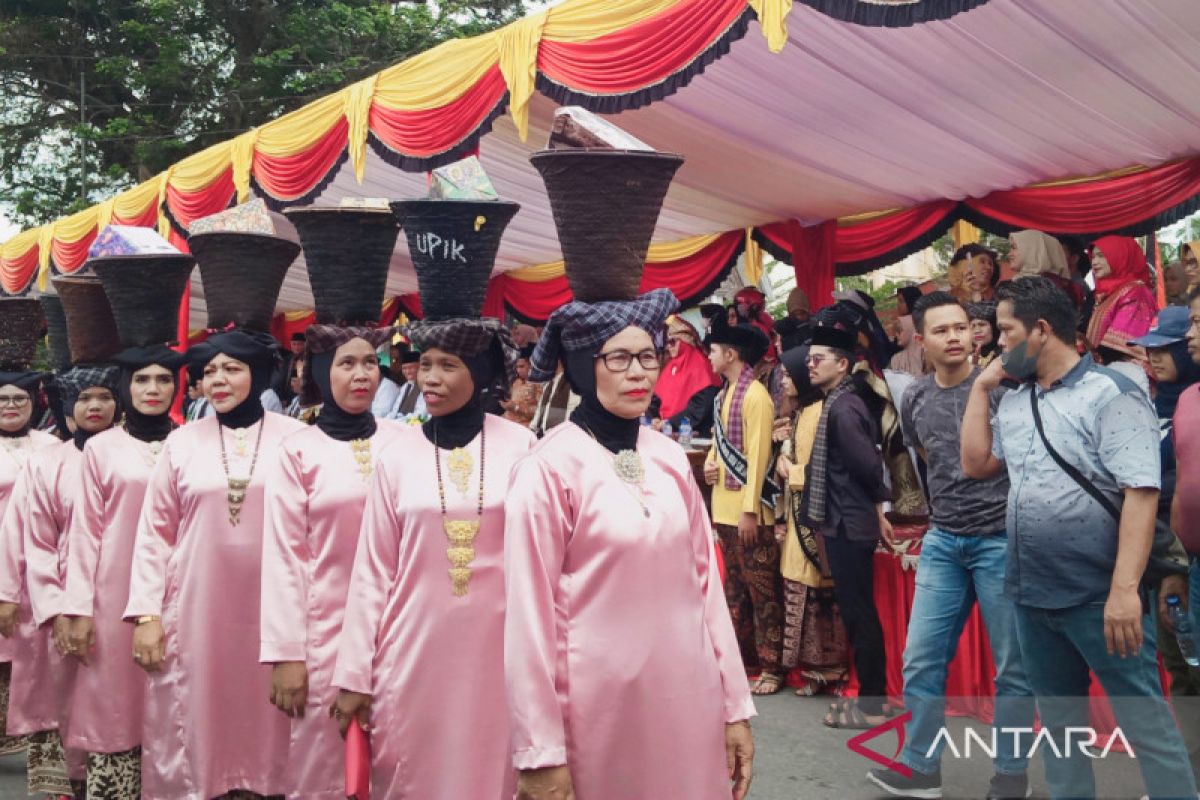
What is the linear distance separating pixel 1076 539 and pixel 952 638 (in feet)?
3.03

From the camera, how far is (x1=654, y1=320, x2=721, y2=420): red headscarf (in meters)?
8.81

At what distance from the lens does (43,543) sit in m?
4.33

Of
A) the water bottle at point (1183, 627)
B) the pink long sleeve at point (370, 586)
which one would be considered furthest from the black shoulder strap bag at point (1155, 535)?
the pink long sleeve at point (370, 586)

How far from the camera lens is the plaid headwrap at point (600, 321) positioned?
2.42 meters

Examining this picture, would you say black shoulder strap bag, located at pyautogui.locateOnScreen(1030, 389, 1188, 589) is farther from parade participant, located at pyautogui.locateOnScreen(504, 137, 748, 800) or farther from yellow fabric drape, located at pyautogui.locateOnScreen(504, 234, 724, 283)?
yellow fabric drape, located at pyautogui.locateOnScreen(504, 234, 724, 283)

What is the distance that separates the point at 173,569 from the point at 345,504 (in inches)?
30.3

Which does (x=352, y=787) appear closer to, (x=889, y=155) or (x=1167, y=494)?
(x=1167, y=494)

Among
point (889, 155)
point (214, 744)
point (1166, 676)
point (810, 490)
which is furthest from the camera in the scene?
point (889, 155)

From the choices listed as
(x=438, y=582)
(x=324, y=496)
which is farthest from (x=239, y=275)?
(x=438, y=582)

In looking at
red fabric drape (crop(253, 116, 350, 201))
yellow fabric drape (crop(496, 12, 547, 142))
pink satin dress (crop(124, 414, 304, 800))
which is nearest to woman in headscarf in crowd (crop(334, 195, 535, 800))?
pink satin dress (crop(124, 414, 304, 800))

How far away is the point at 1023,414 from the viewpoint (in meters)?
3.27

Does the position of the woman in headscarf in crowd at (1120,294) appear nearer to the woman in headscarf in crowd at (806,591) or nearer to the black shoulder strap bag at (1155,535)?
the woman in headscarf in crowd at (806,591)

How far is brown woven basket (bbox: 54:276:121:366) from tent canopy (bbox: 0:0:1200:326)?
2.42 m

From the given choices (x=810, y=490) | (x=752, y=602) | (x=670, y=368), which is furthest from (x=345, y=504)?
(x=670, y=368)
